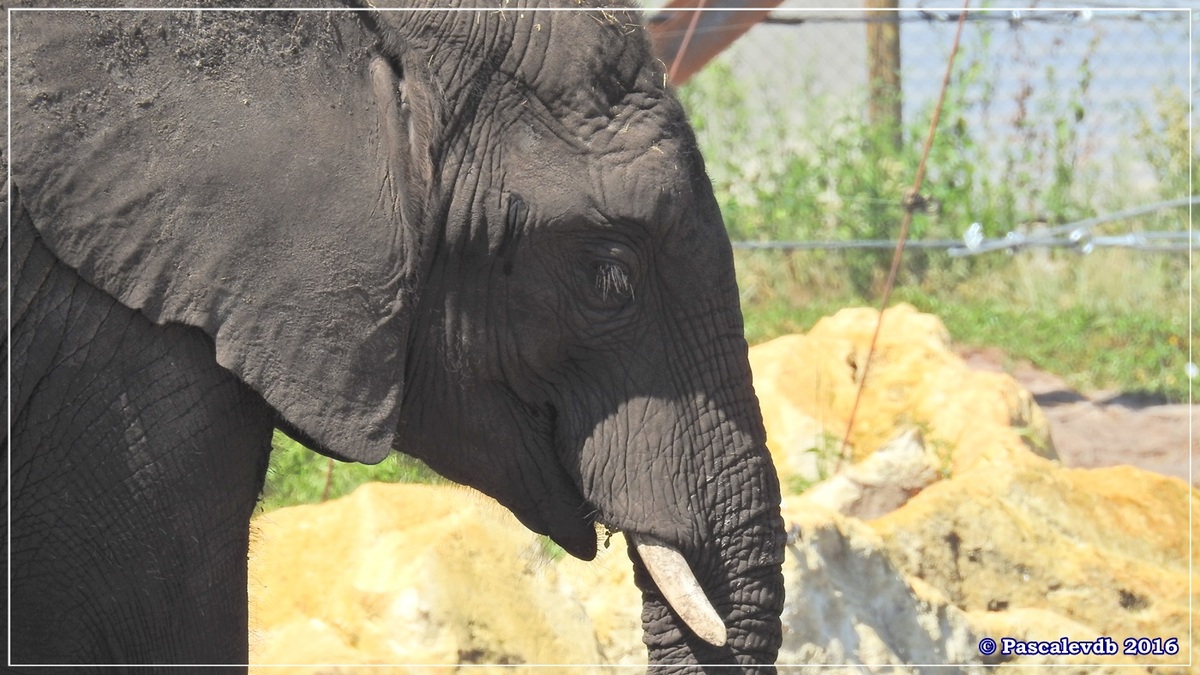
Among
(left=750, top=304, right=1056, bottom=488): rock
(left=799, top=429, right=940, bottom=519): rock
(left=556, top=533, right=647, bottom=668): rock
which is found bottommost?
(left=556, top=533, right=647, bottom=668): rock

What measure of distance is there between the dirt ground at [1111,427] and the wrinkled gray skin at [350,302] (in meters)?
4.00

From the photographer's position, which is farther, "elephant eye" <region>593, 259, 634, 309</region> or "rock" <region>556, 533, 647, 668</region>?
"rock" <region>556, 533, 647, 668</region>

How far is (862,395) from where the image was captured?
6152 millimetres

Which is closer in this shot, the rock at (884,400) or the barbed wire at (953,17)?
the rock at (884,400)

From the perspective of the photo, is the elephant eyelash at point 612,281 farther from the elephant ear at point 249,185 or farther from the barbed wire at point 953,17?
the barbed wire at point 953,17

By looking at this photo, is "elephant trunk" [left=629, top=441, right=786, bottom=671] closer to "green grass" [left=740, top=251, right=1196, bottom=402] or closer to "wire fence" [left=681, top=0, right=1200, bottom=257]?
"green grass" [left=740, top=251, right=1196, bottom=402]

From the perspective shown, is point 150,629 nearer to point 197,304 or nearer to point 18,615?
point 18,615

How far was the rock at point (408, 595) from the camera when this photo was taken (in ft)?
13.9

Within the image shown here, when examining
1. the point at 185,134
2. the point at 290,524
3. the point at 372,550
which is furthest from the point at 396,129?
the point at 290,524

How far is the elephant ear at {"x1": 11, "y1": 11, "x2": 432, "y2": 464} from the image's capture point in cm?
268

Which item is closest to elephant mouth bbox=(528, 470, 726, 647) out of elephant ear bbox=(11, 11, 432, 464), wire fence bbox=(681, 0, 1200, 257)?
elephant ear bbox=(11, 11, 432, 464)

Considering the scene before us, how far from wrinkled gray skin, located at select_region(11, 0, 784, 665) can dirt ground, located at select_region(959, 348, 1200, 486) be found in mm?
3998

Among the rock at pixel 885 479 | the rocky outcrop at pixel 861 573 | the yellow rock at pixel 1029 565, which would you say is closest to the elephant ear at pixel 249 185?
the rocky outcrop at pixel 861 573

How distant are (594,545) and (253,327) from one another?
0.91 meters
